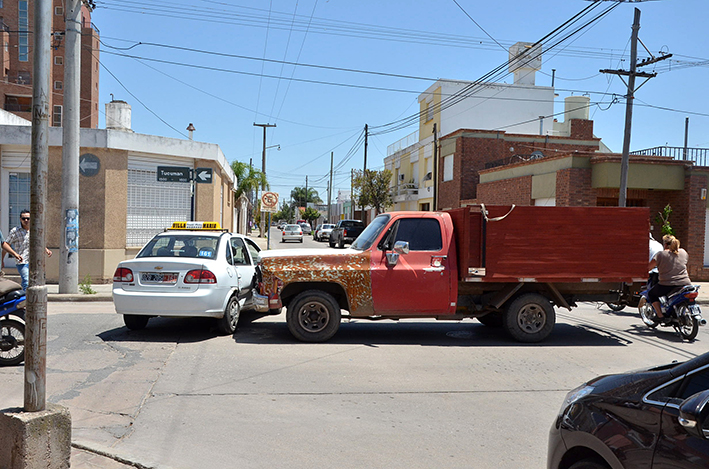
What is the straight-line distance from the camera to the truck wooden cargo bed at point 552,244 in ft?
30.6

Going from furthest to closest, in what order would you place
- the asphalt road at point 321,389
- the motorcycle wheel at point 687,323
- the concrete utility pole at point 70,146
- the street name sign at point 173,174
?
the street name sign at point 173,174
the concrete utility pole at point 70,146
the motorcycle wheel at point 687,323
the asphalt road at point 321,389

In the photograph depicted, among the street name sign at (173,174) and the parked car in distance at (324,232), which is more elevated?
the street name sign at (173,174)

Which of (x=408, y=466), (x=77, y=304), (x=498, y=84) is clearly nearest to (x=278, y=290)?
(x=408, y=466)

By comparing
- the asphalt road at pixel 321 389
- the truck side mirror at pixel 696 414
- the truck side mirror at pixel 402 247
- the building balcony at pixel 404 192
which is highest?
the building balcony at pixel 404 192

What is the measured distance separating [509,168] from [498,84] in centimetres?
1742

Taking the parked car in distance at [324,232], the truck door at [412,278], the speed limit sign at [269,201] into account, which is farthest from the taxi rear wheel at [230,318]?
the parked car in distance at [324,232]

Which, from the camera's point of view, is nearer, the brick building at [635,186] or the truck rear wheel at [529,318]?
the truck rear wheel at [529,318]

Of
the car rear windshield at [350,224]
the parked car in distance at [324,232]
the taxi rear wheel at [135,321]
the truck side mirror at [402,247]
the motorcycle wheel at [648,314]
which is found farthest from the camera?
the parked car in distance at [324,232]

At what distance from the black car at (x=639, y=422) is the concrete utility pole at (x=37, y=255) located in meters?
3.54

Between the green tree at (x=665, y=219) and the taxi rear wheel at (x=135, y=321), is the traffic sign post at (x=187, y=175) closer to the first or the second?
the taxi rear wheel at (x=135, y=321)

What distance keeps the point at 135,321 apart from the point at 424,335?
4765 millimetres

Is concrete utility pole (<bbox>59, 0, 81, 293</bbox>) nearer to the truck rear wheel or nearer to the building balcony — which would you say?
the truck rear wheel

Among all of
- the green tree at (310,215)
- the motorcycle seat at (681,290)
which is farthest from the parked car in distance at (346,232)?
the green tree at (310,215)

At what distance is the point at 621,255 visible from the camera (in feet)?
31.5
